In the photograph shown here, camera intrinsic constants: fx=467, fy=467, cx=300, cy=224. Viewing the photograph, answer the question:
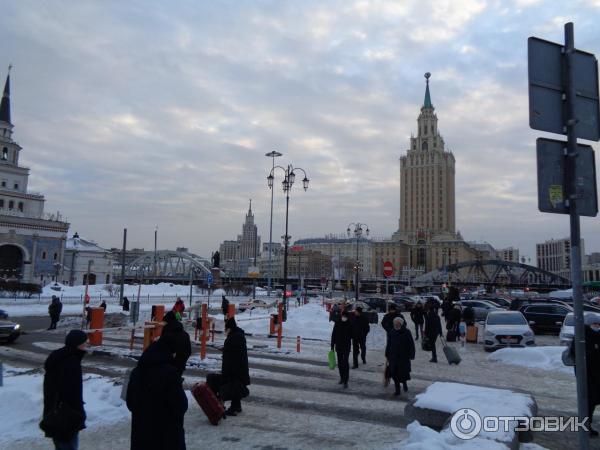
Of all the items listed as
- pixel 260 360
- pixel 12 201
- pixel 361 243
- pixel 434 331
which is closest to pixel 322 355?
pixel 260 360

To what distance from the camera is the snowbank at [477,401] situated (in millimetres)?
6887

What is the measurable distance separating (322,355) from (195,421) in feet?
30.1

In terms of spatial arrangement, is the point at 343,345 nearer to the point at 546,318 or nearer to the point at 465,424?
the point at 465,424

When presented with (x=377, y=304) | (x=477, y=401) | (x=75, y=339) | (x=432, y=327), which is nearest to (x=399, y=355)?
(x=477, y=401)

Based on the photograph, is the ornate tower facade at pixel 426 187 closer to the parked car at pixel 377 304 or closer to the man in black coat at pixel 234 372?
the parked car at pixel 377 304

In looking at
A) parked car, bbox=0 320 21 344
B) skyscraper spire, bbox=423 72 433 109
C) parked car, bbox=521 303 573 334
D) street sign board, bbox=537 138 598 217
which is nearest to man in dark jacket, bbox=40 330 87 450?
street sign board, bbox=537 138 598 217

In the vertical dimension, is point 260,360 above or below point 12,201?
below

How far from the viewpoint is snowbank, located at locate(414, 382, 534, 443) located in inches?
271

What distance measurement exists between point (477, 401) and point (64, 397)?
19.3 feet

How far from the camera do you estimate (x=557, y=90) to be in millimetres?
4516

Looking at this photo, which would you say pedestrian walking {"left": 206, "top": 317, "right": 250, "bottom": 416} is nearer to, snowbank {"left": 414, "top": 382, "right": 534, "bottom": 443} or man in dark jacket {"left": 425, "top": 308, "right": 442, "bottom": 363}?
snowbank {"left": 414, "top": 382, "right": 534, "bottom": 443}

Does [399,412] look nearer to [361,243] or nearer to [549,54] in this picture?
[549,54]

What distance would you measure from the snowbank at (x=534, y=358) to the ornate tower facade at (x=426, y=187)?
156548 millimetres

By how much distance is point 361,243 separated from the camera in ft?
627
